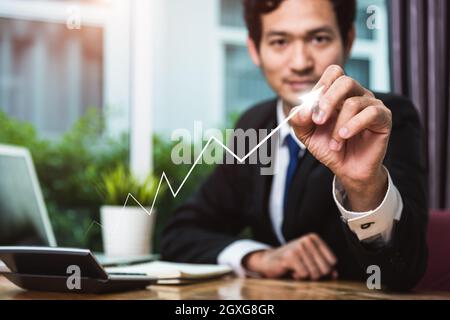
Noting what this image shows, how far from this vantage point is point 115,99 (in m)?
2.41

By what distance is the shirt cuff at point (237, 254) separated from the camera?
4.13 feet

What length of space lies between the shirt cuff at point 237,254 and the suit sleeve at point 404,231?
1.06 ft

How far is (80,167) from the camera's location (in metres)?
2.32

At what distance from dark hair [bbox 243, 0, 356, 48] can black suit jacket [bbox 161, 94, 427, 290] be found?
0.16 meters

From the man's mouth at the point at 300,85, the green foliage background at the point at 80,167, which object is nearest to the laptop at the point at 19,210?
the man's mouth at the point at 300,85

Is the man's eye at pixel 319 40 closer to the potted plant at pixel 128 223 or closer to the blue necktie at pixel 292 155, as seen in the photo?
the blue necktie at pixel 292 155

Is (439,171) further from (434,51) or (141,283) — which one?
(141,283)

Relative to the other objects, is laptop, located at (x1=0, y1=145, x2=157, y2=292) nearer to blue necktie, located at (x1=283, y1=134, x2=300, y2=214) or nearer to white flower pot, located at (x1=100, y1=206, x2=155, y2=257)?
white flower pot, located at (x1=100, y1=206, x2=155, y2=257)

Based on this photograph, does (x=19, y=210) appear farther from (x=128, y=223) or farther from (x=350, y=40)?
(x=350, y=40)

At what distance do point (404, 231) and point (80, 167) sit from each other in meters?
1.57

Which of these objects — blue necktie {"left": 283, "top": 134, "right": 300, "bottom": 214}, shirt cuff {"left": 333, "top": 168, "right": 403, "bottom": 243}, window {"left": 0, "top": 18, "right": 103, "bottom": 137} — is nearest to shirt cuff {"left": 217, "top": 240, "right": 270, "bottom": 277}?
blue necktie {"left": 283, "top": 134, "right": 300, "bottom": 214}

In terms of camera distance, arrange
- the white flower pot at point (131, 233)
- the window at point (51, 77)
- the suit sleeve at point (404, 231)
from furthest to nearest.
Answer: the window at point (51, 77) → the white flower pot at point (131, 233) → the suit sleeve at point (404, 231)

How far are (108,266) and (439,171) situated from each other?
1.29 metres

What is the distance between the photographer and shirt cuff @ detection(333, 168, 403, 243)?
2.93 ft
